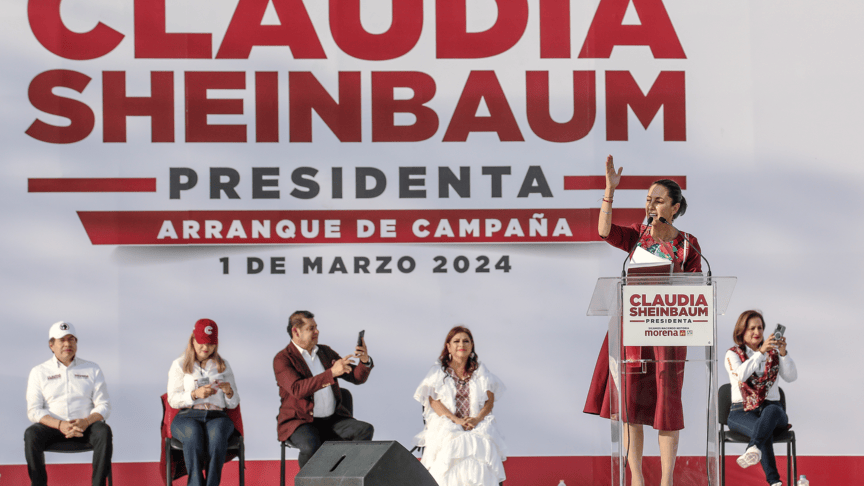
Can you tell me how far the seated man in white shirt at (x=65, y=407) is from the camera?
4270 millimetres

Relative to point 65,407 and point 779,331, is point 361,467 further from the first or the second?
point 779,331

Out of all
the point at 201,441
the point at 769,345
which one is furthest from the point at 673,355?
the point at 201,441

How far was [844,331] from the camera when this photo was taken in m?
4.73

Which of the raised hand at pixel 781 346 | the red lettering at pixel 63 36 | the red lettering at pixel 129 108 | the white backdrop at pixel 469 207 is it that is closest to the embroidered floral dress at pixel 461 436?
the white backdrop at pixel 469 207

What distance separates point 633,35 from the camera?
15.8ft

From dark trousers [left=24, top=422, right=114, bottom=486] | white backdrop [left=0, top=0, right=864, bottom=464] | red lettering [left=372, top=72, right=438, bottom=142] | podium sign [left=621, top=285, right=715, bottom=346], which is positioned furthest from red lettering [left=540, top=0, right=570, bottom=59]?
dark trousers [left=24, top=422, right=114, bottom=486]

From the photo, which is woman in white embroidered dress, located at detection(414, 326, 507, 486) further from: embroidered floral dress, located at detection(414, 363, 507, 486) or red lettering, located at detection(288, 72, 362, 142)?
red lettering, located at detection(288, 72, 362, 142)

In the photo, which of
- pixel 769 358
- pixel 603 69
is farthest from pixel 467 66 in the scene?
pixel 769 358

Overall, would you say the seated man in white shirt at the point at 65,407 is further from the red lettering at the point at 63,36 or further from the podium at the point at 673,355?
the podium at the point at 673,355

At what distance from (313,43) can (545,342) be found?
2157 mm

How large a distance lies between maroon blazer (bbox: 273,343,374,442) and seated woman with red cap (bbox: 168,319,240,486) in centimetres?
25

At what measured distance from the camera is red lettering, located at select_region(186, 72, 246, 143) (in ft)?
15.6

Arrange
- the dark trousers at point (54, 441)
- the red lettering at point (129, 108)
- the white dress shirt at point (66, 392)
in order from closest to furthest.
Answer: the dark trousers at point (54, 441) < the white dress shirt at point (66, 392) < the red lettering at point (129, 108)

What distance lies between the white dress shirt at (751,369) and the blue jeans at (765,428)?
0.09 m
